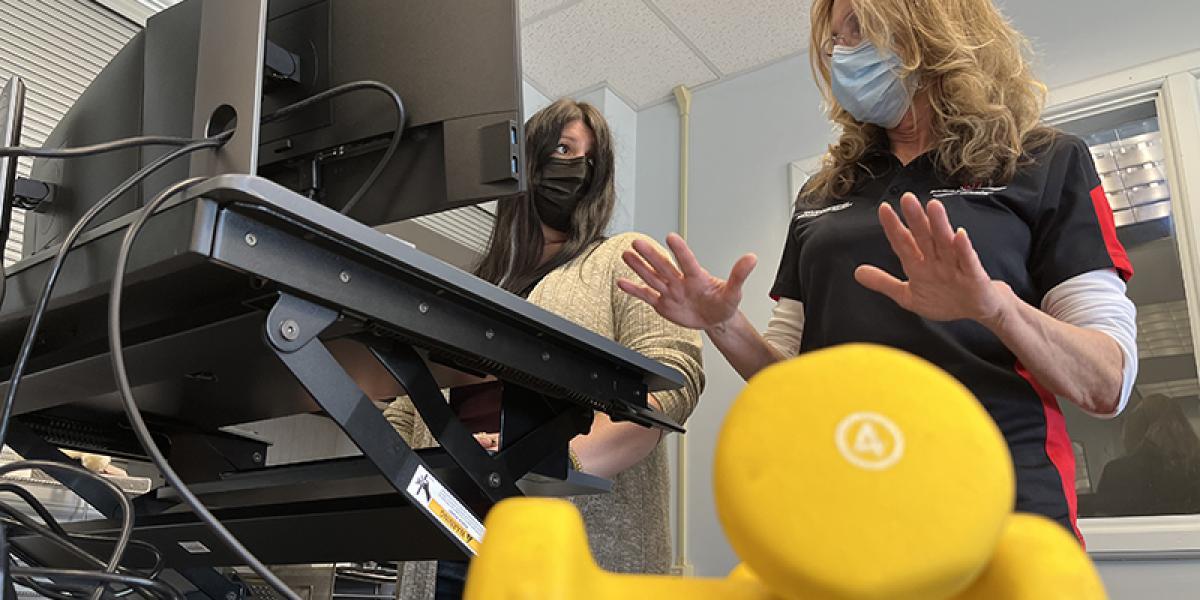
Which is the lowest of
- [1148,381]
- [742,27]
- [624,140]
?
[1148,381]

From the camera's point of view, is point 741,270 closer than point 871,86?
Yes

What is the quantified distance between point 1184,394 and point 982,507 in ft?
8.06

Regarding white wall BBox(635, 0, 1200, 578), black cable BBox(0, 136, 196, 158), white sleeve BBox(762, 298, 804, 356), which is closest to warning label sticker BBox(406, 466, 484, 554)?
black cable BBox(0, 136, 196, 158)

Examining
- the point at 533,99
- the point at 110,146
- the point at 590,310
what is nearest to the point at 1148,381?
the point at 590,310

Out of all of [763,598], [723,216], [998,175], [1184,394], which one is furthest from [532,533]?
[723,216]

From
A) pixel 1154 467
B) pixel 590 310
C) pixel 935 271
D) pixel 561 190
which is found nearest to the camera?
pixel 935 271

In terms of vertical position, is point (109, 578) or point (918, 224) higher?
point (918, 224)

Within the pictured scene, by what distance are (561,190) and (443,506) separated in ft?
2.86

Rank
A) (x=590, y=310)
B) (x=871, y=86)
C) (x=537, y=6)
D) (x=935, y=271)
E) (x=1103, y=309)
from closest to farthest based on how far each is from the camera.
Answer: (x=935, y=271), (x=1103, y=309), (x=871, y=86), (x=590, y=310), (x=537, y=6)

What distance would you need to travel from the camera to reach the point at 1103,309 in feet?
2.81

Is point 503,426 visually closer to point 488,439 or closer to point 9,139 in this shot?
point 488,439

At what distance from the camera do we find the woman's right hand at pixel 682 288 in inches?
32.8

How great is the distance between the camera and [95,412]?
1061mm

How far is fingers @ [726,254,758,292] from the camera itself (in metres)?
0.76
